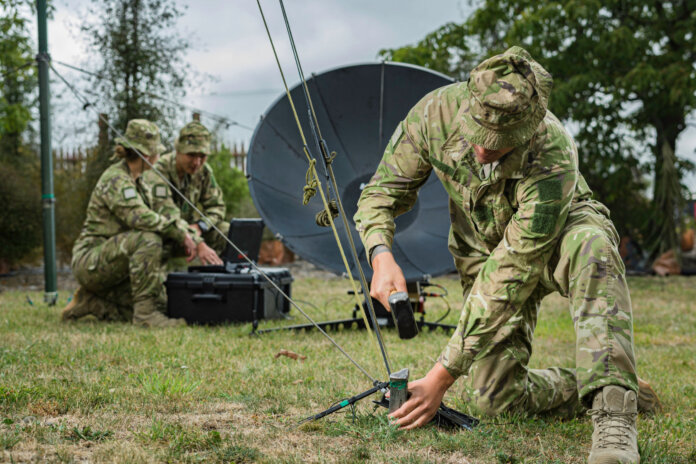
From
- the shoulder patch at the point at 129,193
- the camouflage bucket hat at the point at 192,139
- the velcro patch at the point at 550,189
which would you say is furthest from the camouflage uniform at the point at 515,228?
the camouflage bucket hat at the point at 192,139

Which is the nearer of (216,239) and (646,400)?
(646,400)

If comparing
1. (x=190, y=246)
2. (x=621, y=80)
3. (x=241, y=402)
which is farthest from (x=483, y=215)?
(x=621, y=80)

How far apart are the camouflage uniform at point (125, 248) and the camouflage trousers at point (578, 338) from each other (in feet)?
10.5

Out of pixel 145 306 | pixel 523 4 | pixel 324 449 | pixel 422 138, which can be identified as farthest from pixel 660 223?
pixel 324 449

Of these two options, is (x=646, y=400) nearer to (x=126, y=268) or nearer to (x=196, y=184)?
(x=126, y=268)

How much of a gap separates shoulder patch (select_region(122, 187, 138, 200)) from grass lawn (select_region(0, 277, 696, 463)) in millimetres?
1033

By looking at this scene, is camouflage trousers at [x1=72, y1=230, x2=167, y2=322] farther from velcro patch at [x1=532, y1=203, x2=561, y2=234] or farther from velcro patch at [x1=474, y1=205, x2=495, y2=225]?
velcro patch at [x1=532, y1=203, x2=561, y2=234]

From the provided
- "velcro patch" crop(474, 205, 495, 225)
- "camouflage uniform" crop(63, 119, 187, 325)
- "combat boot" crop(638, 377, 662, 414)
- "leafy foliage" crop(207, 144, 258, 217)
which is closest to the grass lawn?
"combat boot" crop(638, 377, 662, 414)

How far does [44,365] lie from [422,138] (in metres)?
2.23

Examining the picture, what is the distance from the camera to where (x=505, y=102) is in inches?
81.6

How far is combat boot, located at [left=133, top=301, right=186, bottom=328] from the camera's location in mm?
5148

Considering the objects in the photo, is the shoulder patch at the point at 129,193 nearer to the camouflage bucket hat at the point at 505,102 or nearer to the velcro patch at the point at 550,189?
the camouflage bucket hat at the point at 505,102

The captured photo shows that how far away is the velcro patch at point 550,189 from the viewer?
2271mm

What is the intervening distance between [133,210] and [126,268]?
1.56 ft
